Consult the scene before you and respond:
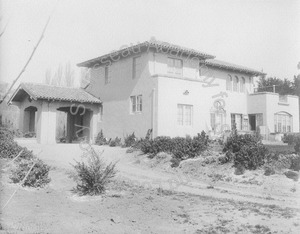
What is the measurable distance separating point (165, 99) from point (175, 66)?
3.36 metres

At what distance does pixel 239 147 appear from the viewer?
1279cm

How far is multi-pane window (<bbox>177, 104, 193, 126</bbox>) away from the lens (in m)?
21.8

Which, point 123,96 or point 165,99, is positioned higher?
point 123,96

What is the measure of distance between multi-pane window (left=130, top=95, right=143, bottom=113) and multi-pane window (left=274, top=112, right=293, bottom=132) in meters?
12.8

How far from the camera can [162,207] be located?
24.0 ft

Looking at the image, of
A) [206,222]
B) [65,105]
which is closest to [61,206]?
[206,222]

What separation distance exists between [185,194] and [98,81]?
19.3 meters

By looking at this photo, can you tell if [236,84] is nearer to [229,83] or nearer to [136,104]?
[229,83]

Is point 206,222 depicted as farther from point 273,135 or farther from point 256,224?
point 273,135

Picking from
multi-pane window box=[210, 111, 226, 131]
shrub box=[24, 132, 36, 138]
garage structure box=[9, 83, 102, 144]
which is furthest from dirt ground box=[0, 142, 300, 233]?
shrub box=[24, 132, 36, 138]

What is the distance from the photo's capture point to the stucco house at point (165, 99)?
21.5 metres

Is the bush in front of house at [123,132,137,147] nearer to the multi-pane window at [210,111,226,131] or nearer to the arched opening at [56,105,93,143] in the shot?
the arched opening at [56,105,93,143]

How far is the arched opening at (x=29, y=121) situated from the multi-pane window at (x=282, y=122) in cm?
2080

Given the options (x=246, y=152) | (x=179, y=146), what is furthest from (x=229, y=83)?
(x=246, y=152)
